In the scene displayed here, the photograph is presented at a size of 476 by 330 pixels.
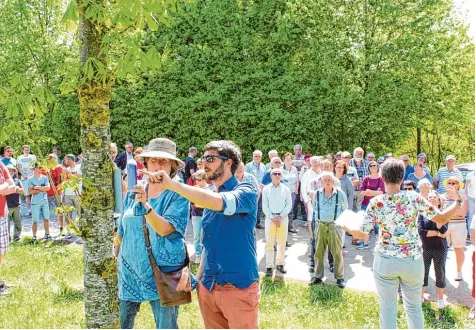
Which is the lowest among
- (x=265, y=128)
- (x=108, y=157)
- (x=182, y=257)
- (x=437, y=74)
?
(x=182, y=257)

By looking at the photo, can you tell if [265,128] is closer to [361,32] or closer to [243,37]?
[243,37]

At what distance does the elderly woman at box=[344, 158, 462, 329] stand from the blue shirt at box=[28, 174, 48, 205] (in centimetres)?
883

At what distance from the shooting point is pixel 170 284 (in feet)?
12.3

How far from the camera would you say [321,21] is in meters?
20.8

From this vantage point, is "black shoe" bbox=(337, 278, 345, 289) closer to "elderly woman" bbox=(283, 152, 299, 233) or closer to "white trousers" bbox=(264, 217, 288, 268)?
"white trousers" bbox=(264, 217, 288, 268)

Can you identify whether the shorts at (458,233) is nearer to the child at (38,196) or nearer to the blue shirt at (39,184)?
the child at (38,196)

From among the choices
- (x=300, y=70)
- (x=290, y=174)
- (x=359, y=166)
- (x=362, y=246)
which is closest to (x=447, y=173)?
(x=359, y=166)

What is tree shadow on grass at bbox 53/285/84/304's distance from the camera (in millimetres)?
7168

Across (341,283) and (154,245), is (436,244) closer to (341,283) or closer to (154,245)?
(341,283)

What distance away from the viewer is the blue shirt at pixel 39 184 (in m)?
11.5

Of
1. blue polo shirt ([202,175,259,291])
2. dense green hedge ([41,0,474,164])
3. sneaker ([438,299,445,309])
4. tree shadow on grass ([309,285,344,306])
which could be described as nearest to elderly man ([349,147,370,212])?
tree shadow on grass ([309,285,344,306])

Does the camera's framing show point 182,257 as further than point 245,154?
No

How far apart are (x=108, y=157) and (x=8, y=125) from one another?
→ 70cm

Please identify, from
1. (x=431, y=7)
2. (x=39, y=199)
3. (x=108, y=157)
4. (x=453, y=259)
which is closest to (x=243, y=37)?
(x=431, y=7)
